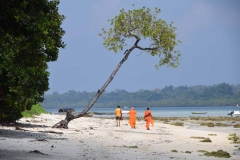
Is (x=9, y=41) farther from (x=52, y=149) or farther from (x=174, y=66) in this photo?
(x=174, y=66)

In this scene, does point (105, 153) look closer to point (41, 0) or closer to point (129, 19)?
point (41, 0)

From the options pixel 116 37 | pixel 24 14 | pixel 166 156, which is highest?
pixel 116 37

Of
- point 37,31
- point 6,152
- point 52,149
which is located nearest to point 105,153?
point 52,149

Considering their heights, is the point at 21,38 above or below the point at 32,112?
above

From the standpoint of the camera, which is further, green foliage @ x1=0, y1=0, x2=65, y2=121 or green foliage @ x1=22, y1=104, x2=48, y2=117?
green foliage @ x1=22, y1=104, x2=48, y2=117

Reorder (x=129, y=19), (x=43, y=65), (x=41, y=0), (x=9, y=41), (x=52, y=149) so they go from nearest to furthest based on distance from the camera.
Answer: (x=9, y=41) < (x=41, y=0) < (x=43, y=65) < (x=52, y=149) < (x=129, y=19)

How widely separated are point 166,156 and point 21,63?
688 centimetres

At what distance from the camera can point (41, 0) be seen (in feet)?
46.5

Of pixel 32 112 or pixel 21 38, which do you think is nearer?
pixel 21 38

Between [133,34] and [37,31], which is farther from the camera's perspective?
[133,34]

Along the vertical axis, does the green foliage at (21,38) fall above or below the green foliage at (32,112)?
above

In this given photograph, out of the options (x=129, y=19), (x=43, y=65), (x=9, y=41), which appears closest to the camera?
(x=9, y=41)

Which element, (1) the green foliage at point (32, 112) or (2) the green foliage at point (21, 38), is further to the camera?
(1) the green foliage at point (32, 112)

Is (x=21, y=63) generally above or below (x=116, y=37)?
below
